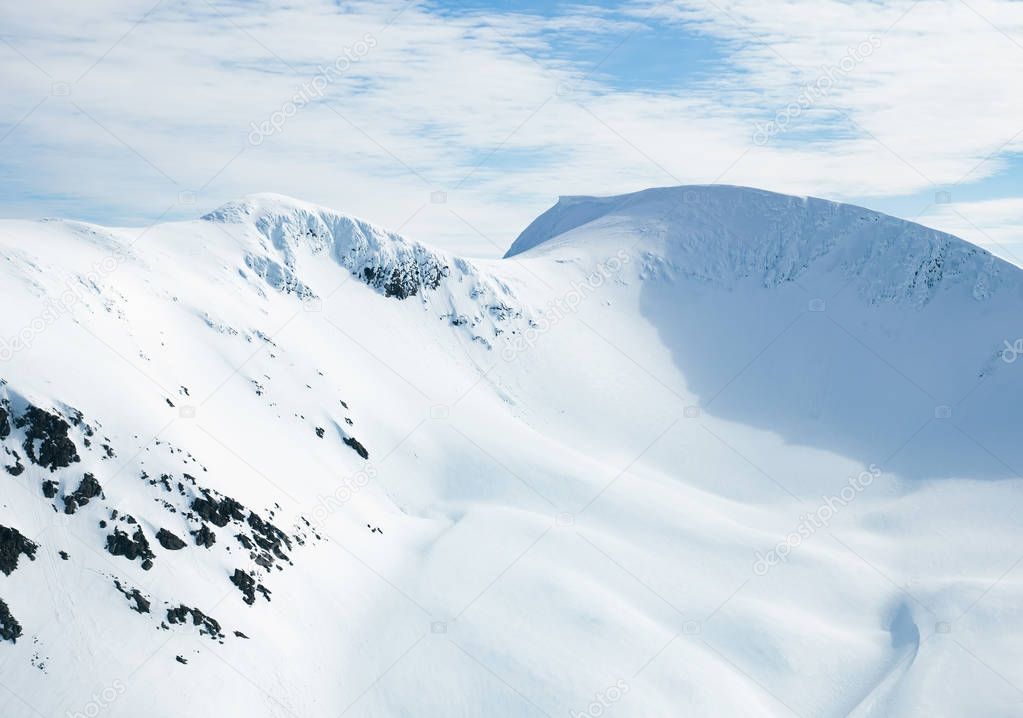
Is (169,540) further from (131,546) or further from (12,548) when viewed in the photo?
(12,548)

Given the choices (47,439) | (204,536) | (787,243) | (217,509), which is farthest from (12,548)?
(787,243)

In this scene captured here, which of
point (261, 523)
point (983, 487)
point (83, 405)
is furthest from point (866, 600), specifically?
point (83, 405)

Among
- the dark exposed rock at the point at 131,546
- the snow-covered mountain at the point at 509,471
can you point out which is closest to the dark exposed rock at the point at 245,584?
the snow-covered mountain at the point at 509,471

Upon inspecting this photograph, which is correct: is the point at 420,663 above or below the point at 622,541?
above

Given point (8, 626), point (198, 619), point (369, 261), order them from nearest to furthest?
point (8, 626) → point (198, 619) → point (369, 261)

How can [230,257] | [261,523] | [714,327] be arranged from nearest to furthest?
[261,523] < [230,257] < [714,327]

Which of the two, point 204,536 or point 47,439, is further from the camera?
point 204,536

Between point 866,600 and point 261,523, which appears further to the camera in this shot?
point 866,600

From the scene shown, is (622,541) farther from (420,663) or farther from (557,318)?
(557,318)
